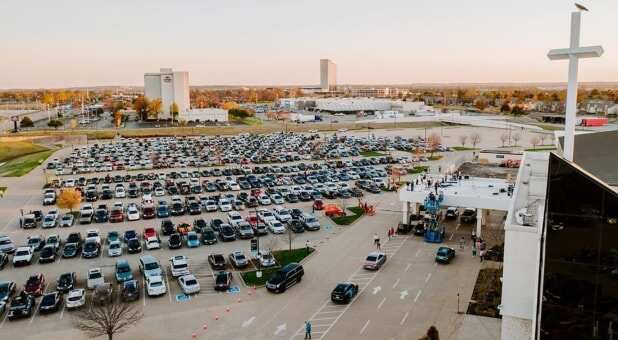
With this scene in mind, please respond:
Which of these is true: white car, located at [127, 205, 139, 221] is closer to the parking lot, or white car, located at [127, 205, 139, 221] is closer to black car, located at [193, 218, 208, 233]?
the parking lot

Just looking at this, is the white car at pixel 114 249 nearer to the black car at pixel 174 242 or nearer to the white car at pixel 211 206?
the black car at pixel 174 242

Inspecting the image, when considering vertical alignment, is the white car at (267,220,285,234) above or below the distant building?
below

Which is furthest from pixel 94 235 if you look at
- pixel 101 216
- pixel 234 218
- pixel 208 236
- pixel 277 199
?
pixel 277 199

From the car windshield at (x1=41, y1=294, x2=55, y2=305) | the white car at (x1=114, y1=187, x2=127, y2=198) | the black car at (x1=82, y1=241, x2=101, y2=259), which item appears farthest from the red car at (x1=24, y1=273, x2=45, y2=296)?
the white car at (x1=114, y1=187, x2=127, y2=198)

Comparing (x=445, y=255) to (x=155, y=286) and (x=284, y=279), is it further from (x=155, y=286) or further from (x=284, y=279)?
(x=155, y=286)

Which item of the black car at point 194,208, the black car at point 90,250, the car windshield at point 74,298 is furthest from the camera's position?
the black car at point 194,208

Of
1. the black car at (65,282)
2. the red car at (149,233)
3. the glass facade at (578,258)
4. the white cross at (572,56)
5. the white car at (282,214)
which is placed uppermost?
the white cross at (572,56)

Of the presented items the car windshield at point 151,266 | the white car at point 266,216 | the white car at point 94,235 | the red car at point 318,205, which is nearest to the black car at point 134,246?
the white car at point 94,235
